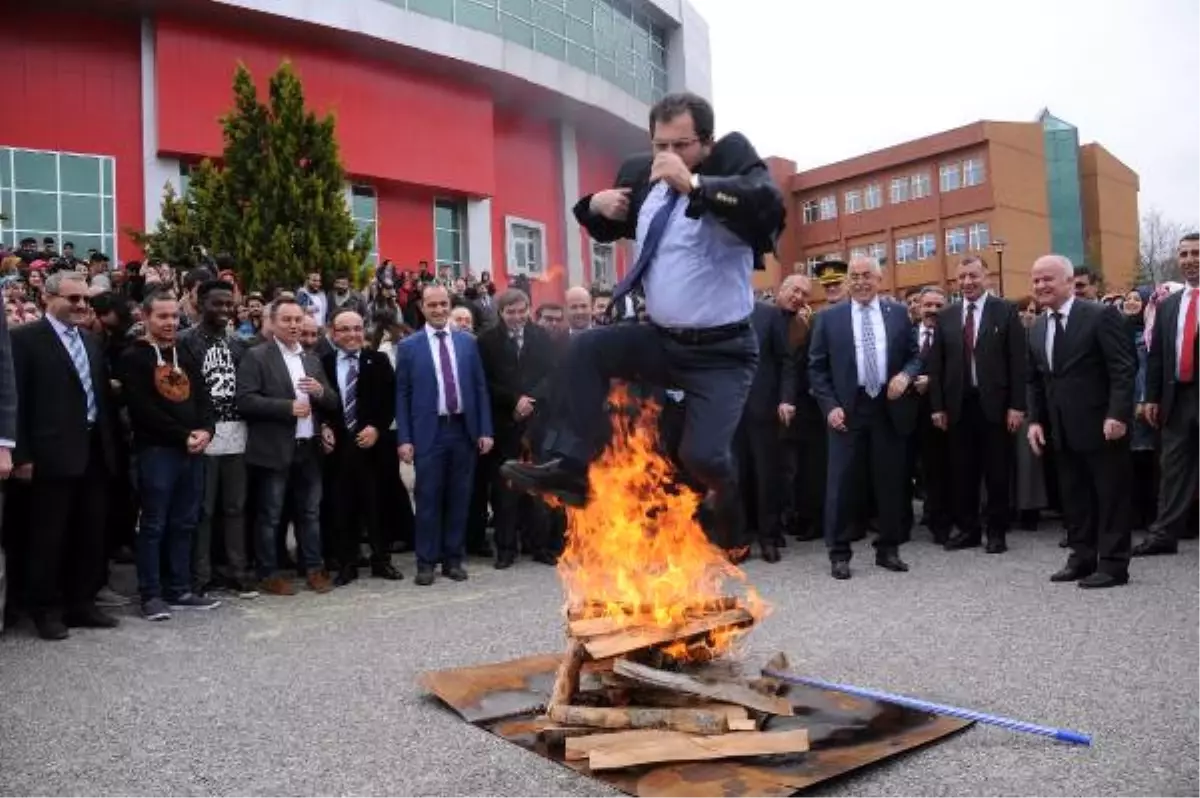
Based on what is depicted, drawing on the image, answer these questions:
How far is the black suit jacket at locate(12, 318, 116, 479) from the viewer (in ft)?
19.6

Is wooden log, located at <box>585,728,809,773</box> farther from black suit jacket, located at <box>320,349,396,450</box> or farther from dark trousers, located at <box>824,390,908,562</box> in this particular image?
black suit jacket, located at <box>320,349,396,450</box>

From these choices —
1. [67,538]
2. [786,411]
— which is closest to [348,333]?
[67,538]

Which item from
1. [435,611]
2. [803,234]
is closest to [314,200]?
[435,611]

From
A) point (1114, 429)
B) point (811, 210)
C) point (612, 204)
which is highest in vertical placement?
point (811, 210)

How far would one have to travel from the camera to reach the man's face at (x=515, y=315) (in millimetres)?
8461

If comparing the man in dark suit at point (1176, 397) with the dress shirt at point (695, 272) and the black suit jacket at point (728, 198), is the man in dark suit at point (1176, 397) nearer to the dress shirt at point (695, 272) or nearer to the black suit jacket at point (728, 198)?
the black suit jacket at point (728, 198)

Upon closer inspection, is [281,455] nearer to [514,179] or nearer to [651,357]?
[651,357]

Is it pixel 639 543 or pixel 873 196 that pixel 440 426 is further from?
pixel 873 196

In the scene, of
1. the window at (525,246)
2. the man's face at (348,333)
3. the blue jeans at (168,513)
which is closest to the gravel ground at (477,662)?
the blue jeans at (168,513)

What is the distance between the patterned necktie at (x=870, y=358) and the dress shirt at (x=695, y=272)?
323 centimetres

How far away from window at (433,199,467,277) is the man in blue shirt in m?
20.4

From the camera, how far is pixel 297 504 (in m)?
7.47

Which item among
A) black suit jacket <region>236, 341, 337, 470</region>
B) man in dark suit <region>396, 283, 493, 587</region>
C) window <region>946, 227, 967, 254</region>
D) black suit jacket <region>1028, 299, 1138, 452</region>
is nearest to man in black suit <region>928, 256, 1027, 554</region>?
black suit jacket <region>1028, 299, 1138, 452</region>

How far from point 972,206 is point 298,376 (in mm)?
40917
